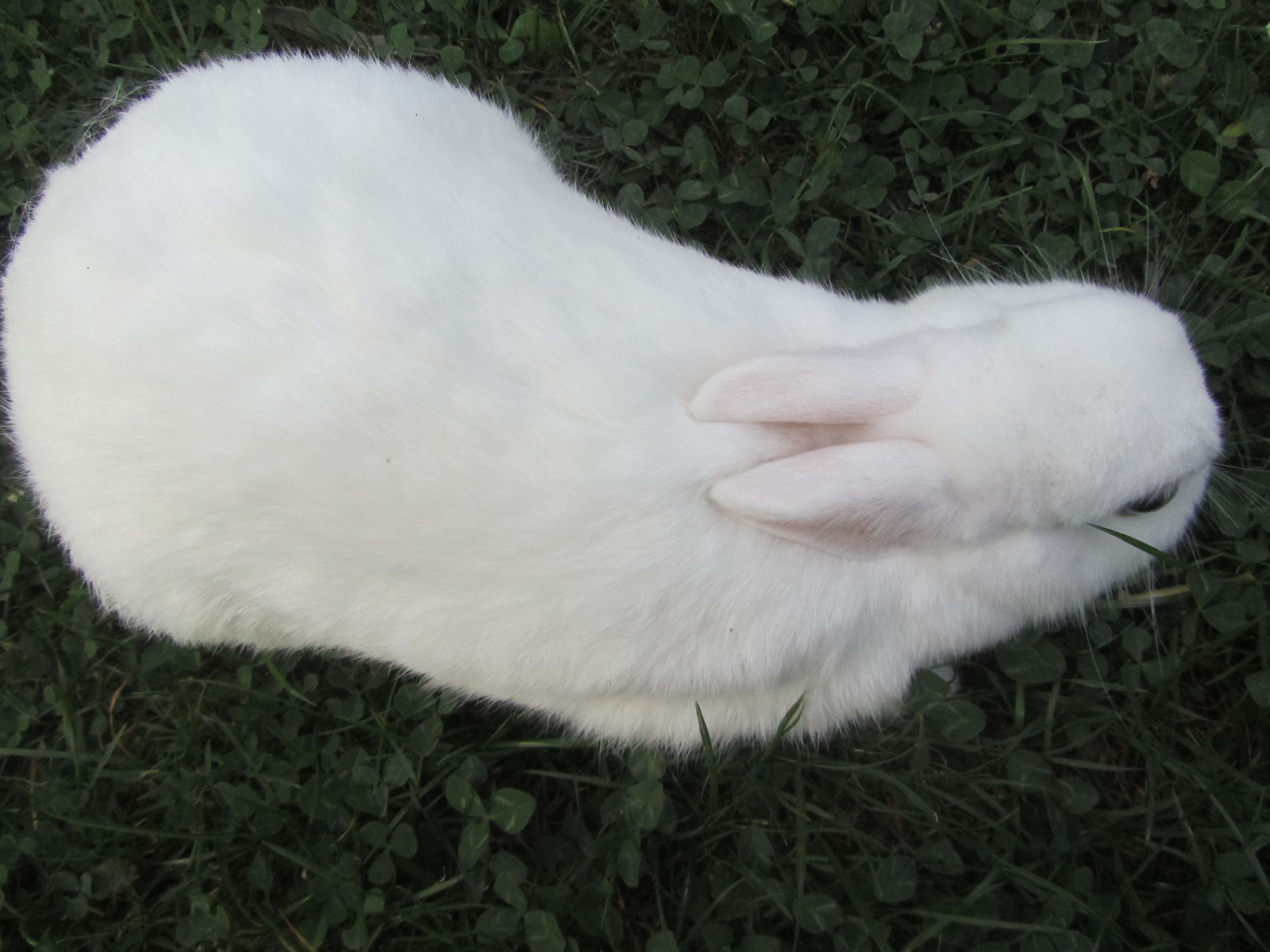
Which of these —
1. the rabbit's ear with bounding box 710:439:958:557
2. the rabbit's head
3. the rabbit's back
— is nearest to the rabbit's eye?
the rabbit's head

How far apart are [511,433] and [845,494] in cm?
75

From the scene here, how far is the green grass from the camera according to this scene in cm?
271

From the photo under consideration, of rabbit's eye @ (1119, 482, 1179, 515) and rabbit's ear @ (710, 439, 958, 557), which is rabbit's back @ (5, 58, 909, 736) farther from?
rabbit's eye @ (1119, 482, 1179, 515)

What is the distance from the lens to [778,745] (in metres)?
2.76

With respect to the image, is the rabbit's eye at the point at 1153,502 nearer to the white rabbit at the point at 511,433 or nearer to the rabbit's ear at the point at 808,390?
the white rabbit at the point at 511,433

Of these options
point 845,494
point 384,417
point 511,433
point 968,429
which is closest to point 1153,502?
point 968,429

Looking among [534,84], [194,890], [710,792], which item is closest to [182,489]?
[194,890]

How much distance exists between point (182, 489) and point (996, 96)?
9.61 ft

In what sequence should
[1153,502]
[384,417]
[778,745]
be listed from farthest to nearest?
[778,745] → [1153,502] → [384,417]

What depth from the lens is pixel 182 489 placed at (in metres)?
2.07

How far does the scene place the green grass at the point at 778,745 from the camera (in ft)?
8.90

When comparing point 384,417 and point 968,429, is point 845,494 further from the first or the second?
point 384,417

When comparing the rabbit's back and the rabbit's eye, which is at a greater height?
the rabbit's back

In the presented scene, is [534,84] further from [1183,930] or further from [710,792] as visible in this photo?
[1183,930]
